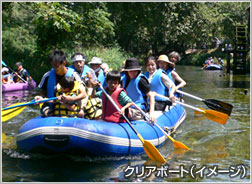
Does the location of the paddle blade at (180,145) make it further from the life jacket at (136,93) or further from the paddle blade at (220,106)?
the paddle blade at (220,106)

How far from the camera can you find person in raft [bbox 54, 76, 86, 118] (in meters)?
5.65

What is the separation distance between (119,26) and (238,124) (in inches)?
790

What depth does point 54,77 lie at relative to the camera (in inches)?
238

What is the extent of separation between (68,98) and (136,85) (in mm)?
1572

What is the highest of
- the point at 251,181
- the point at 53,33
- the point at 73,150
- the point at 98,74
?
the point at 53,33

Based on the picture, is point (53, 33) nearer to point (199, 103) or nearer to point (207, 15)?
point (199, 103)

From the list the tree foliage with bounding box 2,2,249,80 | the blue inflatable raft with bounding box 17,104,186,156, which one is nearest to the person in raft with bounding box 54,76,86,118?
the blue inflatable raft with bounding box 17,104,186,156

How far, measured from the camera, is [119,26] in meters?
28.0

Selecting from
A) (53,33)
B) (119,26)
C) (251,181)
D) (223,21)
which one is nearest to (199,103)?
(251,181)

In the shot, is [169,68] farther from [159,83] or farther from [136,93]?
[136,93]

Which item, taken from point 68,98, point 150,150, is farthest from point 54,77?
point 150,150

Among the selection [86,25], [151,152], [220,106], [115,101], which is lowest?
[151,152]

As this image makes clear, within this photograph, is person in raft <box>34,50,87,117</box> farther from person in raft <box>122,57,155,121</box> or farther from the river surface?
person in raft <box>122,57,155,121</box>

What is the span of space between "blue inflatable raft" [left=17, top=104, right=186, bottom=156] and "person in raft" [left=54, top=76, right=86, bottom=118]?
34 centimetres
